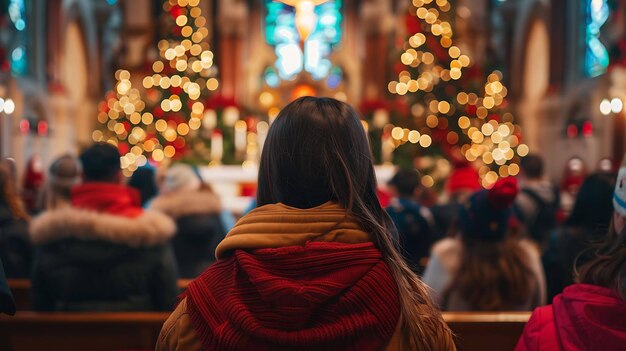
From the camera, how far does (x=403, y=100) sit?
14.4m

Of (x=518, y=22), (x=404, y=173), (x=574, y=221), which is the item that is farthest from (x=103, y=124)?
(x=574, y=221)

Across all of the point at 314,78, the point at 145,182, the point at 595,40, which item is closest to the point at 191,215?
the point at 145,182

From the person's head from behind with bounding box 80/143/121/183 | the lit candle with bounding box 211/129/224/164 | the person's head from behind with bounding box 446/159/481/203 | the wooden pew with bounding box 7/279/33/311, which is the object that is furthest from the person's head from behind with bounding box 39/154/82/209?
the lit candle with bounding box 211/129/224/164

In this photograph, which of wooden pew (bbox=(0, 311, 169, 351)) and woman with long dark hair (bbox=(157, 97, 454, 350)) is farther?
wooden pew (bbox=(0, 311, 169, 351))

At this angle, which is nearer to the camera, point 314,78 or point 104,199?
point 104,199

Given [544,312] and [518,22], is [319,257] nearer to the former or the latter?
[544,312]

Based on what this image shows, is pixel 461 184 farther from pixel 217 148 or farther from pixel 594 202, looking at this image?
pixel 217 148

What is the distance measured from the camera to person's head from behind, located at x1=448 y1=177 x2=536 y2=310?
122 inches

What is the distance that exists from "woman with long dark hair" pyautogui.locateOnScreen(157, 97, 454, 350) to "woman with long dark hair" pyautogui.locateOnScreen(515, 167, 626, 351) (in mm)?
349

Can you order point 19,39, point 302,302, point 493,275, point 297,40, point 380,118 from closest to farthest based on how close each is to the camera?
point 302,302 → point 493,275 → point 380,118 → point 19,39 → point 297,40

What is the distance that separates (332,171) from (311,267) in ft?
0.62

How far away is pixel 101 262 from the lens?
9.93 feet

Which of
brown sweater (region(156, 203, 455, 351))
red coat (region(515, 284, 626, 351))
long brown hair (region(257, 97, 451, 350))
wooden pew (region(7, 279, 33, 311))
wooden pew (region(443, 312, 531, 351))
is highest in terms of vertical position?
long brown hair (region(257, 97, 451, 350))

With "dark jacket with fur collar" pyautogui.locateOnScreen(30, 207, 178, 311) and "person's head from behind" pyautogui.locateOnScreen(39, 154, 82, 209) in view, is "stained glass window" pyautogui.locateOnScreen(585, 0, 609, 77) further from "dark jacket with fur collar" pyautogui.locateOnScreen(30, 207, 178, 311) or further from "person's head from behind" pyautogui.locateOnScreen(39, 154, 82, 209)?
"dark jacket with fur collar" pyautogui.locateOnScreen(30, 207, 178, 311)
